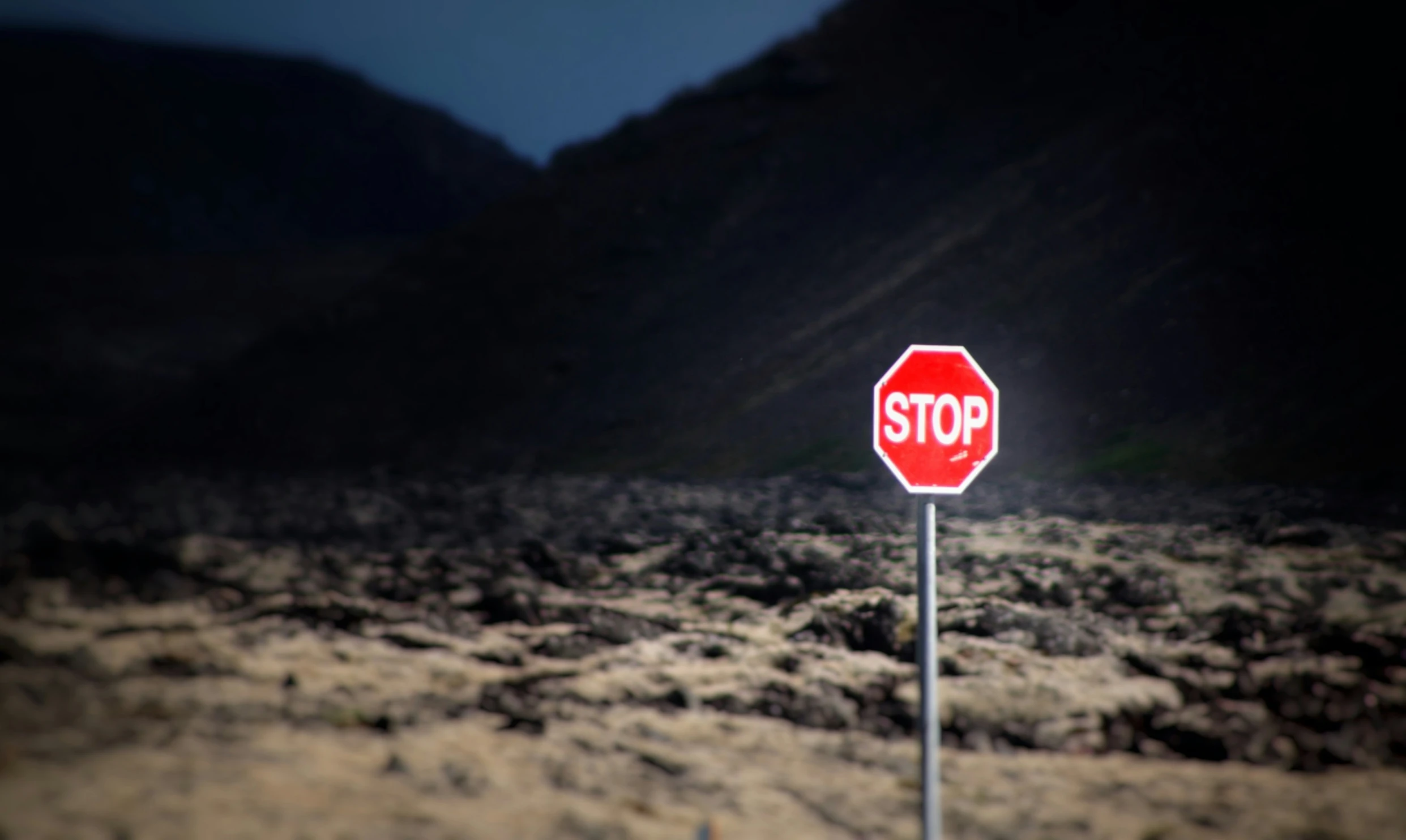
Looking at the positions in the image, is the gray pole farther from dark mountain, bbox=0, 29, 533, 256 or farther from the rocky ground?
dark mountain, bbox=0, 29, 533, 256

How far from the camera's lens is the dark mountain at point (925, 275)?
25516 millimetres

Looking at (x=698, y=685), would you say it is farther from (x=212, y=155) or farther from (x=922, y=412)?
(x=212, y=155)

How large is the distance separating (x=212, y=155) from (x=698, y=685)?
3442 inches

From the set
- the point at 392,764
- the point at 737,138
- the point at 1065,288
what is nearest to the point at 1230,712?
the point at 392,764

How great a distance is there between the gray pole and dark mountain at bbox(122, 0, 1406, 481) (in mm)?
16779

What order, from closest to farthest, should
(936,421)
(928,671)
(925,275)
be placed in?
(928,671), (936,421), (925,275)

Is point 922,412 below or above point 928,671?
above

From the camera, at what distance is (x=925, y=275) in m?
35.7

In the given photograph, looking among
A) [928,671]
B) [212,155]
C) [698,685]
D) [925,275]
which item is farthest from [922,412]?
[212,155]

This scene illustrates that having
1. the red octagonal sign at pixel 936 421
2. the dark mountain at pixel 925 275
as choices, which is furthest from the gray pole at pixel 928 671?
the dark mountain at pixel 925 275

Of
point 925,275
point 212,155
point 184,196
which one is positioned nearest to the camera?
point 925,275

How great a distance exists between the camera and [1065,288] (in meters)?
31.4

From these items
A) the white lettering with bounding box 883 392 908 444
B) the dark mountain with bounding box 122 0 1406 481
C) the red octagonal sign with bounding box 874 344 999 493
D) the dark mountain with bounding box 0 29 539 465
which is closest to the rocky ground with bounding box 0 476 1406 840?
the red octagonal sign with bounding box 874 344 999 493

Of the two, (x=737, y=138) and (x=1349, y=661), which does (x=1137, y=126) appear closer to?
(x=737, y=138)
